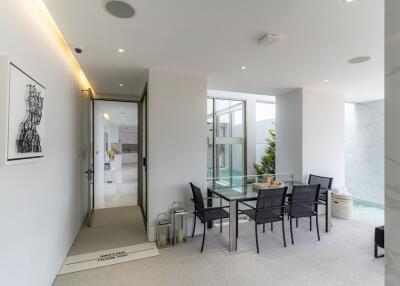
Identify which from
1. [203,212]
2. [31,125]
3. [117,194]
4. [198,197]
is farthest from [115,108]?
[31,125]

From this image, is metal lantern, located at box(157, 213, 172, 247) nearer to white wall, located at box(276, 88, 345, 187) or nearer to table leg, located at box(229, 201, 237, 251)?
table leg, located at box(229, 201, 237, 251)

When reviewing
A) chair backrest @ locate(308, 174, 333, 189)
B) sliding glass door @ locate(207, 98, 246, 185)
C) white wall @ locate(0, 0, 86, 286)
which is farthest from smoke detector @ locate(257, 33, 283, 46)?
sliding glass door @ locate(207, 98, 246, 185)

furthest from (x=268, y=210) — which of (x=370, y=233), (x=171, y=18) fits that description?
(x=171, y=18)

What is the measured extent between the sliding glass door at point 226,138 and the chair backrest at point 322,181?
89.4 inches

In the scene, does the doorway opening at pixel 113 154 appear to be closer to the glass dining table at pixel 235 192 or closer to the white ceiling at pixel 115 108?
the white ceiling at pixel 115 108

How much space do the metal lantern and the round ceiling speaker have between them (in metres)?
2.60

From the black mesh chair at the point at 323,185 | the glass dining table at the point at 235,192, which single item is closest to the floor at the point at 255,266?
the glass dining table at the point at 235,192

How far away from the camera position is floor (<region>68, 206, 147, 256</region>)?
2.94 m

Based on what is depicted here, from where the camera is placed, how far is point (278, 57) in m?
2.72
